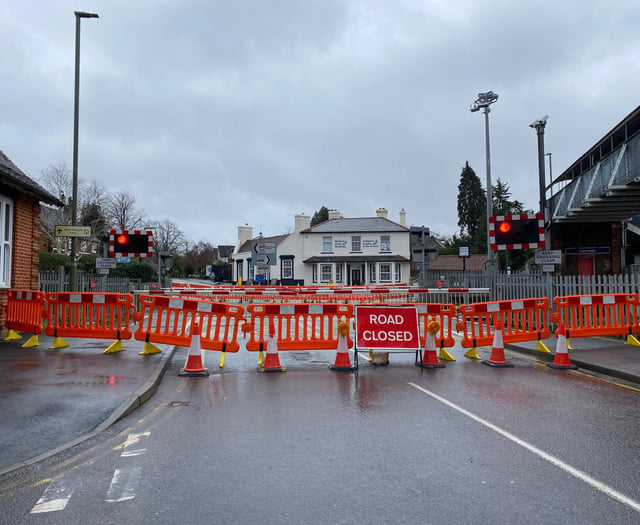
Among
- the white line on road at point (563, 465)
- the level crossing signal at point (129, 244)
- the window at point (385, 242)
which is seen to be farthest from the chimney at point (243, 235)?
the white line on road at point (563, 465)

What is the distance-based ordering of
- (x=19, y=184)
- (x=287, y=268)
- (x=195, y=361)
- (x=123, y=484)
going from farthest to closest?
(x=287, y=268) → (x=19, y=184) → (x=195, y=361) → (x=123, y=484)

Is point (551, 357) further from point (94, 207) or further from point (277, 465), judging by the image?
point (94, 207)

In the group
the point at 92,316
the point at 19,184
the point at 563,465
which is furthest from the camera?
the point at 19,184

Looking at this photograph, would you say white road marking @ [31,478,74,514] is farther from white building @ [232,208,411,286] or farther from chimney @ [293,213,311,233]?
chimney @ [293,213,311,233]

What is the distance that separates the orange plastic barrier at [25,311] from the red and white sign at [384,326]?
264 inches

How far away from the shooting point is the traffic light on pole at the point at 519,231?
1370 centimetres

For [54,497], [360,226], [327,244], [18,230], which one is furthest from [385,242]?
[54,497]

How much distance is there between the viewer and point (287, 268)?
51.2 metres

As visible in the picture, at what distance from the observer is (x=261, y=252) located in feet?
67.8

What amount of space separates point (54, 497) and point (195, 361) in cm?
471

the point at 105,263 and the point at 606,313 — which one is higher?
the point at 105,263

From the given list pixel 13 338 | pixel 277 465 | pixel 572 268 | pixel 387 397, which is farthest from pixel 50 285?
pixel 572 268

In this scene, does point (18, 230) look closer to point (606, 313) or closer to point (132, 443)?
point (132, 443)

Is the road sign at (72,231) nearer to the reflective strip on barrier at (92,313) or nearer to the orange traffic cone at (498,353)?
the reflective strip on barrier at (92,313)
